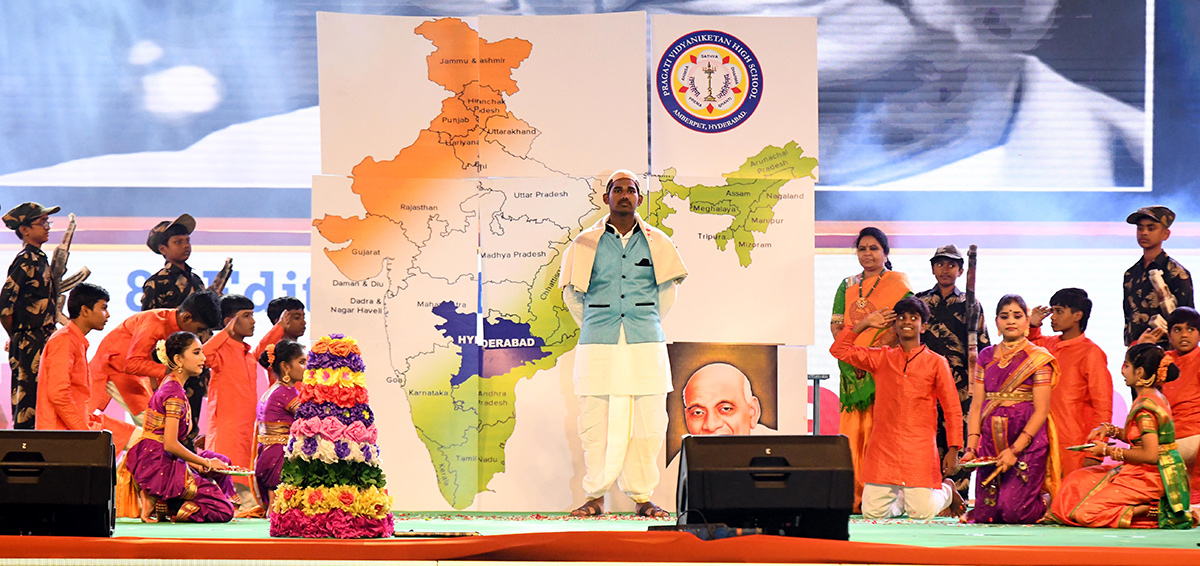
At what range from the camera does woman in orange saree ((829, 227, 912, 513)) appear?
6574 millimetres

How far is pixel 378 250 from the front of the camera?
21.6ft

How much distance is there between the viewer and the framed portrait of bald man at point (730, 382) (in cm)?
661

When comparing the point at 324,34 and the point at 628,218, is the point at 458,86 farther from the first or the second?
the point at 628,218

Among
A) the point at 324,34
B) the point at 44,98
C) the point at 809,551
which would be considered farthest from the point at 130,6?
the point at 809,551

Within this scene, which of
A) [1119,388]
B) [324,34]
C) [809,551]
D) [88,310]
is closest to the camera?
[809,551]

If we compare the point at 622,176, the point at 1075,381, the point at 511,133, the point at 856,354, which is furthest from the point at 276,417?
the point at 1075,381

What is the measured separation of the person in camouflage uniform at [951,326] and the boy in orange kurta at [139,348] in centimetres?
396

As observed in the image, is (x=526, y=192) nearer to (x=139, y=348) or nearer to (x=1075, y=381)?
(x=139, y=348)

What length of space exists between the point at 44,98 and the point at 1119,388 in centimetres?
739

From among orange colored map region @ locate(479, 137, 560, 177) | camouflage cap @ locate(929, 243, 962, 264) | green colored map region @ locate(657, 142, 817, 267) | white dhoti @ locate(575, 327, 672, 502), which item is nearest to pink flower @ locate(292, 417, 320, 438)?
white dhoti @ locate(575, 327, 672, 502)

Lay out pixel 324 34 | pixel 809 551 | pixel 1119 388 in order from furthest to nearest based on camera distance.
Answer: pixel 1119 388 → pixel 324 34 → pixel 809 551

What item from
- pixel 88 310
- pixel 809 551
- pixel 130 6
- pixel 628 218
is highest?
pixel 130 6

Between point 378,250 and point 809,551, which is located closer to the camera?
point 809,551

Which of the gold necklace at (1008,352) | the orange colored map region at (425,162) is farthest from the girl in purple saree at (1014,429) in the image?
the orange colored map region at (425,162)
